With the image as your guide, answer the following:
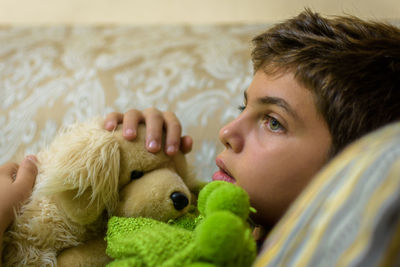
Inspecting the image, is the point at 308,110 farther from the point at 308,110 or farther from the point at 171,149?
the point at 171,149

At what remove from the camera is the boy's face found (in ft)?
1.82

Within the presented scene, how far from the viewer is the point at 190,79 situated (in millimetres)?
1007

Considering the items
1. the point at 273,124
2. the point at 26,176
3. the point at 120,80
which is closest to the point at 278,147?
the point at 273,124

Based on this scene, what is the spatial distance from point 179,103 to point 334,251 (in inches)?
29.9

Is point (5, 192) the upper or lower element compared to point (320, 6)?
lower

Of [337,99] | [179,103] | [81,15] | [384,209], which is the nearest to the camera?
[384,209]

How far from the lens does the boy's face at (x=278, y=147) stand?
56 centimetres

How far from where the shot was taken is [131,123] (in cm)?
65

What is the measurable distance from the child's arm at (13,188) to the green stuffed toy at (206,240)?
0.19 m

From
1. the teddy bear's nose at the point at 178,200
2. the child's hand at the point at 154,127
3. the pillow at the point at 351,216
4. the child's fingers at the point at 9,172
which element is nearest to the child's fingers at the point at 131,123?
the child's hand at the point at 154,127

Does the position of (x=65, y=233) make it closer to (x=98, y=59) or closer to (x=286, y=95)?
(x=286, y=95)

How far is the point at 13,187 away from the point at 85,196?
0.53 feet

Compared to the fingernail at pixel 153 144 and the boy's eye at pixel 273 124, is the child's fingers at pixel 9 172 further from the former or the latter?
the boy's eye at pixel 273 124

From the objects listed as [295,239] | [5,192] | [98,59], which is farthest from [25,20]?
[295,239]
